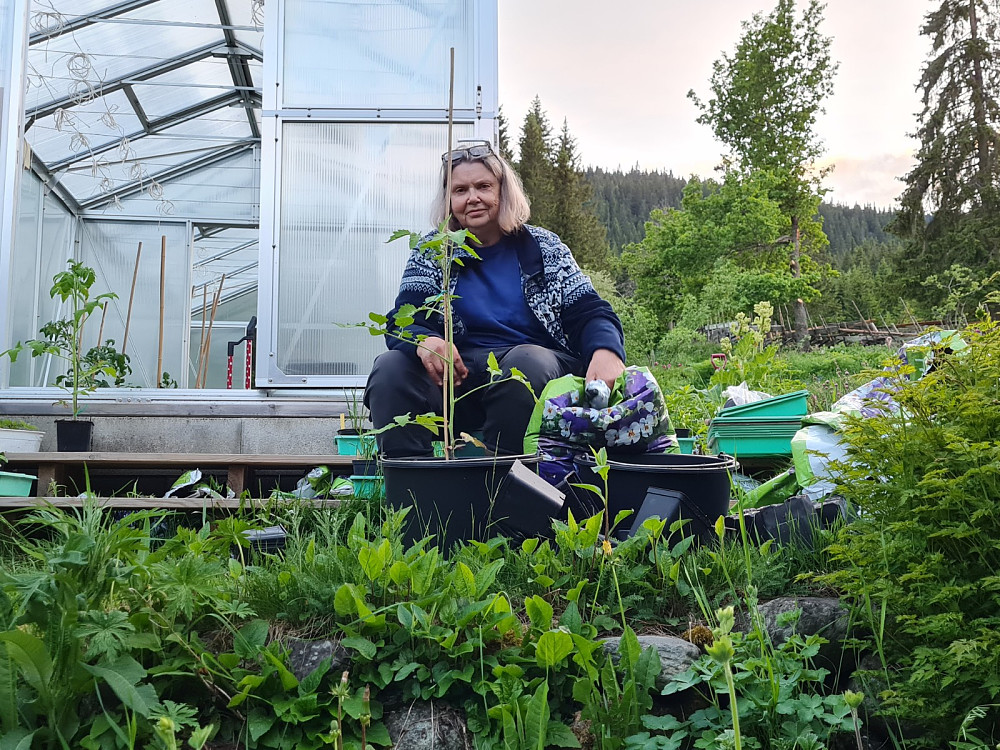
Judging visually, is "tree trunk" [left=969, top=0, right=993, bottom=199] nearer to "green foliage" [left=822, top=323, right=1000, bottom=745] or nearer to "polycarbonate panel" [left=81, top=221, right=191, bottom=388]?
"polycarbonate panel" [left=81, top=221, right=191, bottom=388]

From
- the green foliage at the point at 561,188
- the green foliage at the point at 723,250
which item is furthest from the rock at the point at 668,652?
the green foliage at the point at 561,188

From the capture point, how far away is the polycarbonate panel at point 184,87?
752cm

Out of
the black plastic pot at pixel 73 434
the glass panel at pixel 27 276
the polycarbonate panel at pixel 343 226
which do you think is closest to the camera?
the black plastic pot at pixel 73 434

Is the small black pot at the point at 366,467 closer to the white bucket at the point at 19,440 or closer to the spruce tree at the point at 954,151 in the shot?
the white bucket at the point at 19,440

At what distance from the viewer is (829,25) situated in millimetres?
22984

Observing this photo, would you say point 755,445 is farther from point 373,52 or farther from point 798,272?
point 798,272

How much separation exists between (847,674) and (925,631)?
0.29 metres

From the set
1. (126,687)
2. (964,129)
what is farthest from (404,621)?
(964,129)

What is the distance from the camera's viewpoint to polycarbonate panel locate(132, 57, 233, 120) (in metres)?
7.52

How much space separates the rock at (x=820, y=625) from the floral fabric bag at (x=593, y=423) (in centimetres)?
53

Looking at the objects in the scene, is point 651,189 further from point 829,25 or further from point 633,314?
point 633,314

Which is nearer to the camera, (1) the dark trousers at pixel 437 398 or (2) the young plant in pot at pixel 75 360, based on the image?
(1) the dark trousers at pixel 437 398

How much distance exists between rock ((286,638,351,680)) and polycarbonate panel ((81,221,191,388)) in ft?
27.8

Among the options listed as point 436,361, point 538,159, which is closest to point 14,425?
point 436,361
